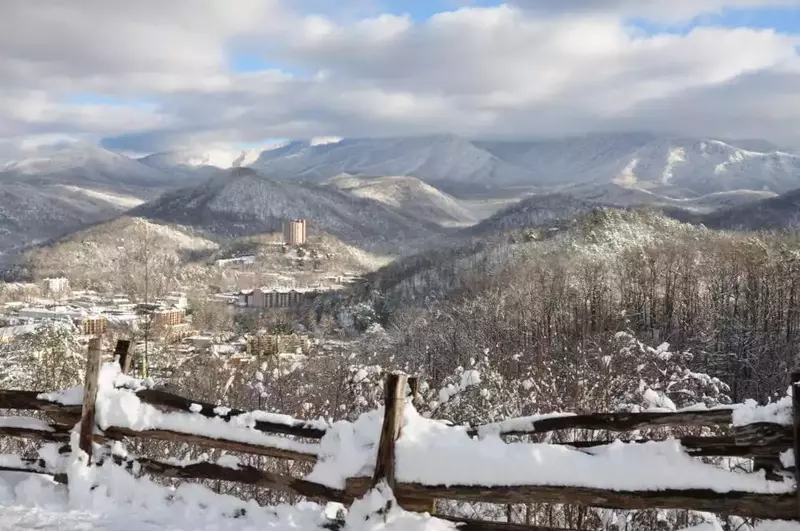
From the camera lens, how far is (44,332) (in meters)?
22.5

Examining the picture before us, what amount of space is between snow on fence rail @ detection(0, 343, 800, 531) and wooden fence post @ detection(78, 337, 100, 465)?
10mm

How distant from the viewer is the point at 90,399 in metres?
6.54

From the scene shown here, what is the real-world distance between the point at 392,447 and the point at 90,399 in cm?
298

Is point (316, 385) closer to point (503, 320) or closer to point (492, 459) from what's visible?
point (492, 459)

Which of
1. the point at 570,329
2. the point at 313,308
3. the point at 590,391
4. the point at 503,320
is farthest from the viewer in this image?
the point at 313,308

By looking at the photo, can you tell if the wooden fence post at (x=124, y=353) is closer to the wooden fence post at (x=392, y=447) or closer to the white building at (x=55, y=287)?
the wooden fence post at (x=392, y=447)

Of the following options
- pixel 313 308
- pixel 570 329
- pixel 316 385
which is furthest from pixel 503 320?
pixel 313 308

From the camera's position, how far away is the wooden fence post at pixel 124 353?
7.05 m

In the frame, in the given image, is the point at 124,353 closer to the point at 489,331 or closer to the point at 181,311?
the point at 489,331

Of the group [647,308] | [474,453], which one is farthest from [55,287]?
[474,453]

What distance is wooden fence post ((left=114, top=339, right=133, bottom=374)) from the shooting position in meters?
7.05

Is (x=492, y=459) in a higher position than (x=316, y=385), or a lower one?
higher

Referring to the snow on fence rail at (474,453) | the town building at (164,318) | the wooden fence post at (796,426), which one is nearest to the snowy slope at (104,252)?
the town building at (164,318)

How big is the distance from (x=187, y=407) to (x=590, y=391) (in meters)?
8.03
